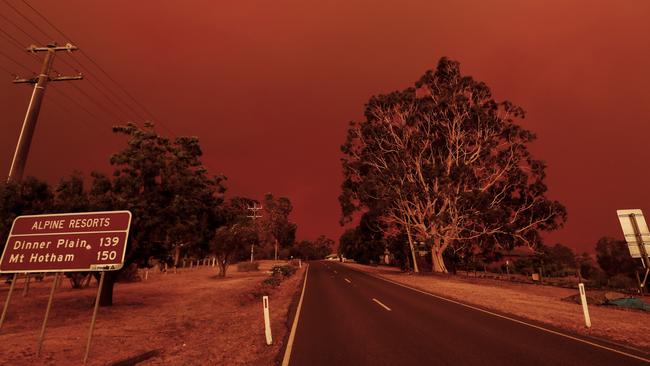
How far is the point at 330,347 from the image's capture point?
24.5 ft

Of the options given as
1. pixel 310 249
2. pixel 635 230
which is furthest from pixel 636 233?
pixel 310 249

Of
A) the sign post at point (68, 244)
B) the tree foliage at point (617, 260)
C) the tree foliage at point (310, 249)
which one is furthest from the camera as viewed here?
the tree foliage at point (310, 249)

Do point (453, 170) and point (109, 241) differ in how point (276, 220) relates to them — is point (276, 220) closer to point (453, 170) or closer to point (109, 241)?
point (453, 170)

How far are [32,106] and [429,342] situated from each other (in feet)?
60.8

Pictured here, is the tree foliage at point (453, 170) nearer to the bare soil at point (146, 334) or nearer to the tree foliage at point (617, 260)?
the bare soil at point (146, 334)

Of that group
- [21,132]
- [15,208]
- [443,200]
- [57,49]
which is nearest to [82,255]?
[15,208]

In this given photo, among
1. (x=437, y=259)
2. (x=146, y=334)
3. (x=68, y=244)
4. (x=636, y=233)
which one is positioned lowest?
(x=146, y=334)

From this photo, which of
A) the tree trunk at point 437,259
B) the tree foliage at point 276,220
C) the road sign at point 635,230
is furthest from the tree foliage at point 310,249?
the road sign at point 635,230

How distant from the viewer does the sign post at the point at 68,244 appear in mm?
7695

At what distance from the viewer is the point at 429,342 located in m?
7.78

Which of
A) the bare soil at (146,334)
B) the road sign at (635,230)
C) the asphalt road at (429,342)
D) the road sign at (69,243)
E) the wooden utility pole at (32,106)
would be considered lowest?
the bare soil at (146,334)

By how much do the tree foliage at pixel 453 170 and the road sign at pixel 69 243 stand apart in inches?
1194

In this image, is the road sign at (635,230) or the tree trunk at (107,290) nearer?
the road sign at (635,230)

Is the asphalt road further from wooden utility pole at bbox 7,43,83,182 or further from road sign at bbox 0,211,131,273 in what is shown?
wooden utility pole at bbox 7,43,83,182
